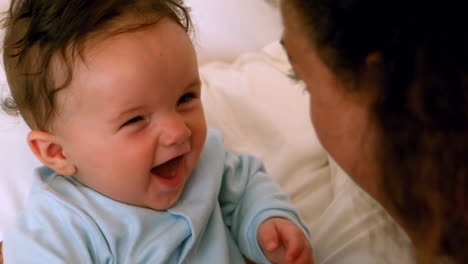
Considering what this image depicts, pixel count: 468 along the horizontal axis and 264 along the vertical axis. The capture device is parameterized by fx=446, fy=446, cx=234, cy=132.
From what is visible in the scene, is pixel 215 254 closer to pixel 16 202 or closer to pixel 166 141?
pixel 166 141

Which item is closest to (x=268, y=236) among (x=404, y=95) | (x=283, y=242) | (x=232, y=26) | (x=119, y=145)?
(x=283, y=242)

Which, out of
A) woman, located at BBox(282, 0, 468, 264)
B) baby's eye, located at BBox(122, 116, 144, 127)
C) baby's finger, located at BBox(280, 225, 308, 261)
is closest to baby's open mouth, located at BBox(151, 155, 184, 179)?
baby's eye, located at BBox(122, 116, 144, 127)

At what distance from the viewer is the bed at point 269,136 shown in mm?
800

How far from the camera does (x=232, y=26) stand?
54.1 inches

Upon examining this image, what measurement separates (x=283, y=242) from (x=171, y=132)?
28cm

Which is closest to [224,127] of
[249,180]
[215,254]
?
[249,180]

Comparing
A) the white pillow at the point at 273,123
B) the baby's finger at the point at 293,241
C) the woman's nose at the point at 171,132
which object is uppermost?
the woman's nose at the point at 171,132

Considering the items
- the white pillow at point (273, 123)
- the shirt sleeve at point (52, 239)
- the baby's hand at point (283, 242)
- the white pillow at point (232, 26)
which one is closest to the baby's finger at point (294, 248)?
the baby's hand at point (283, 242)

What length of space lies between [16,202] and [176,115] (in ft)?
1.48

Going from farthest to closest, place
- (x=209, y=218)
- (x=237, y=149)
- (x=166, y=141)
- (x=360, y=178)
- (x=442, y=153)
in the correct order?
(x=237, y=149), (x=209, y=218), (x=166, y=141), (x=360, y=178), (x=442, y=153)

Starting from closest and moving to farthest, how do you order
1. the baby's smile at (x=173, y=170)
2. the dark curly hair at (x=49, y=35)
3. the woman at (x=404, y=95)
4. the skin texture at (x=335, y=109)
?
1. the woman at (x=404, y=95)
2. the skin texture at (x=335, y=109)
3. the dark curly hair at (x=49, y=35)
4. the baby's smile at (x=173, y=170)

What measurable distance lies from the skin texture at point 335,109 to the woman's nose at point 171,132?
212 mm

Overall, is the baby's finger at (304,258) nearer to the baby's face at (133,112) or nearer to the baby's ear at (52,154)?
the baby's face at (133,112)

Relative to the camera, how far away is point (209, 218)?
2.71 feet
